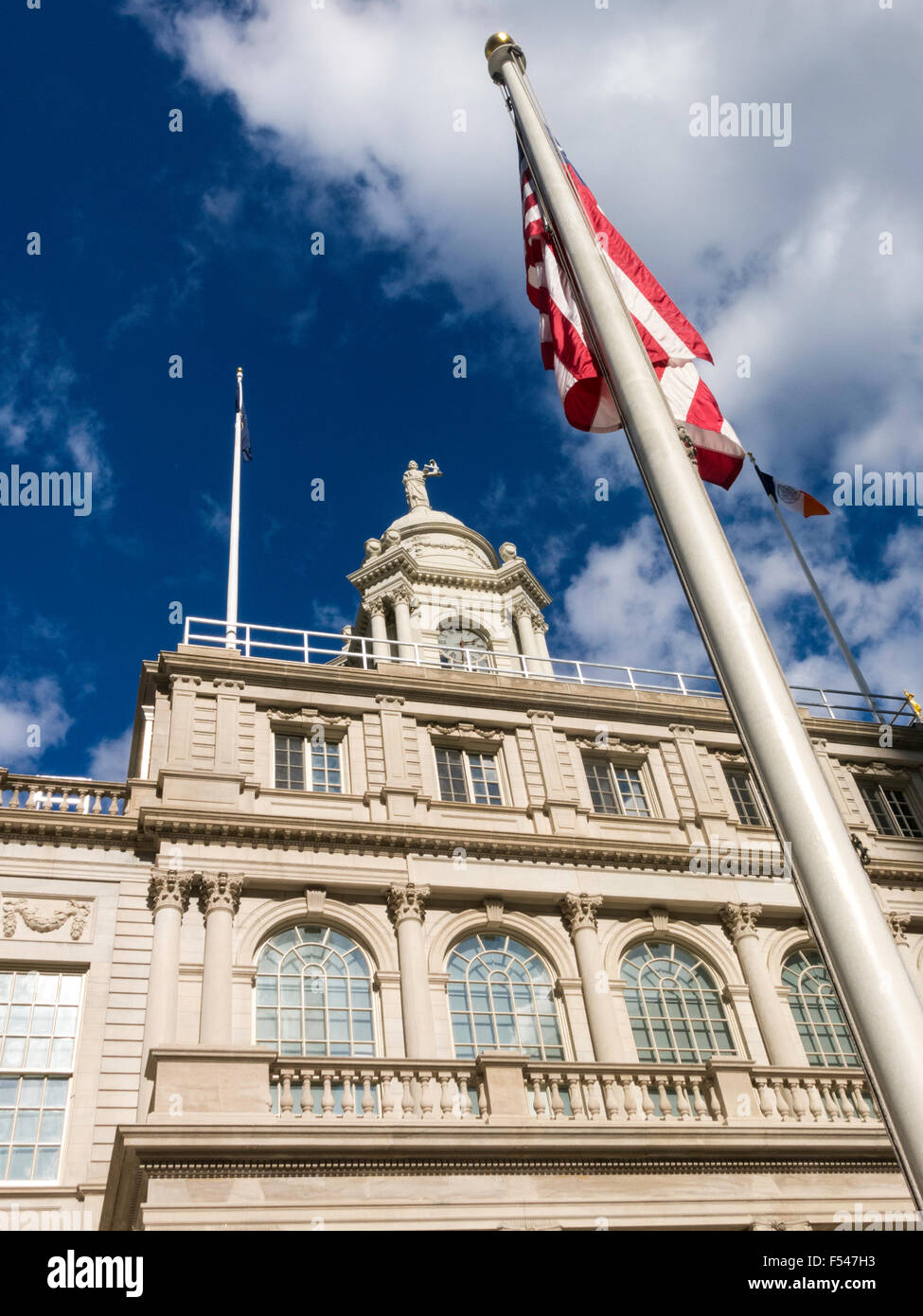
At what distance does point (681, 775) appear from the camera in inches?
1009

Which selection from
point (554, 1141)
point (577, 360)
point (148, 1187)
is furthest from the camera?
point (554, 1141)

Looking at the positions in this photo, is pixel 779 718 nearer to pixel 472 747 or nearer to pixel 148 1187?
pixel 148 1187

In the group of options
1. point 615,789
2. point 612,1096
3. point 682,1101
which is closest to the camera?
point 612,1096

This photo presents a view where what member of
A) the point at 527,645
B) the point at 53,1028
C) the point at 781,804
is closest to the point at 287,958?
the point at 53,1028

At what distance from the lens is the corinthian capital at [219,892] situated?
19734 mm

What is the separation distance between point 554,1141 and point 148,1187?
5.90 metres

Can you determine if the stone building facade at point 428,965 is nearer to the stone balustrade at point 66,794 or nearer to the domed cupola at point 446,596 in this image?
the stone balustrade at point 66,794

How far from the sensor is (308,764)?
23.4 meters

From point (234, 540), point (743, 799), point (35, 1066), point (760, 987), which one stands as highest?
point (234, 540)

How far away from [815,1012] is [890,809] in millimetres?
7213

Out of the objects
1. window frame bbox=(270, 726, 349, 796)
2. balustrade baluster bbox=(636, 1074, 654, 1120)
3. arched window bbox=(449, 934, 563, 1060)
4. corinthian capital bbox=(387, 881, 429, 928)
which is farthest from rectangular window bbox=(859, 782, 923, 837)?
window frame bbox=(270, 726, 349, 796)

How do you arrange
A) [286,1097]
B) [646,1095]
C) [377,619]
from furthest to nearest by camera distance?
[377,619], [646,1095], [286,1097]

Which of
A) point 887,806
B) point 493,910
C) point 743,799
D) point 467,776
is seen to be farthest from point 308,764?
point 887,806

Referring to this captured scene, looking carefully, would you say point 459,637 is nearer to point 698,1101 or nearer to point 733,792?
point 733,792
